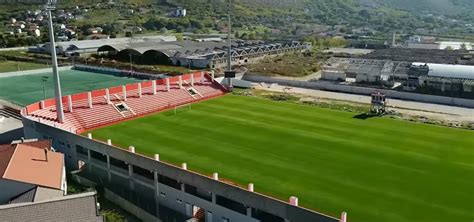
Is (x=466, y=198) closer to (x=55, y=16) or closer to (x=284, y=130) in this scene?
(x=284, y=130)

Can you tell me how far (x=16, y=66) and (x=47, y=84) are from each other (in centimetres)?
2043

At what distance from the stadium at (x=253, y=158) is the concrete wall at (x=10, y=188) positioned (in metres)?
6.20

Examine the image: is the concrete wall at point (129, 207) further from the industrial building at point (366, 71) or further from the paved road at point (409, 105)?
the industrial building at point (366, 71)

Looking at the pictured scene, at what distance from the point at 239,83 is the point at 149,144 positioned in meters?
24.8

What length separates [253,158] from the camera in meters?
28.7

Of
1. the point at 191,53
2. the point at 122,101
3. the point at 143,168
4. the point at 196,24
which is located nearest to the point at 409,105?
the point at 122,101

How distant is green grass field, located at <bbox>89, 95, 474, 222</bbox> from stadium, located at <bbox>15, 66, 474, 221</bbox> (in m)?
0.07

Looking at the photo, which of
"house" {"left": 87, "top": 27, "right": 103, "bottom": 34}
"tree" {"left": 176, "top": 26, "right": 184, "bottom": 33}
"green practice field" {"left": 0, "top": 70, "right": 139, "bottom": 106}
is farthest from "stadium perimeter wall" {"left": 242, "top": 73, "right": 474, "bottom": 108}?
"tree" {"left": 176, "top": 26, "right": 184, "bottom": 33}

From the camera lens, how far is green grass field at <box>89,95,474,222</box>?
73.4 feet

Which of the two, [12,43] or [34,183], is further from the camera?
[12,43]

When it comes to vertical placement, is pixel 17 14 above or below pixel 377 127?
above

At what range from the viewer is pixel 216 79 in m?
52.5

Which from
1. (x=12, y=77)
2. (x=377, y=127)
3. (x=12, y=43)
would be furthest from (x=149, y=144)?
(x=12, y=43)

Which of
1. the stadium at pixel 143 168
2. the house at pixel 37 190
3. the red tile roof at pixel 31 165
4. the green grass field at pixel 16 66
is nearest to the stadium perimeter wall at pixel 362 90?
the stadium at pixel 143 168
